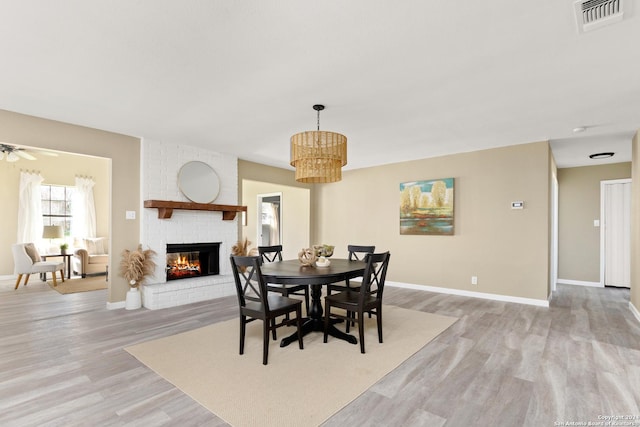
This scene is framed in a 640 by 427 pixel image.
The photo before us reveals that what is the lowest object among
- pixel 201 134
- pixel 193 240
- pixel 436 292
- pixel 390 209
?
pixel 436 292

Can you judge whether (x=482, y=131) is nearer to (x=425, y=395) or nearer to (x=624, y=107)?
(x=624, y=107)

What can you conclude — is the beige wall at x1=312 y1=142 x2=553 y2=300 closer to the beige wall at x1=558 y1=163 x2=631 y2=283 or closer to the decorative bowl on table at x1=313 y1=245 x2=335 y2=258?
the beige wall at x1=558 y1=163 x2=631 y2=283

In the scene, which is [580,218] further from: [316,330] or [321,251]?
[316,330]

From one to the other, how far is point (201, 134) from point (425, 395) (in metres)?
4.06

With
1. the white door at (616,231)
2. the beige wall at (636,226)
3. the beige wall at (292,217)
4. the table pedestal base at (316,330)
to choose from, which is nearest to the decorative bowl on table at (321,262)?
the table pedestal base at (316,330)

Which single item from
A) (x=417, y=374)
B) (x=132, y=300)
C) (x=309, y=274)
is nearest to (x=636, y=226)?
(x=417, y=374)

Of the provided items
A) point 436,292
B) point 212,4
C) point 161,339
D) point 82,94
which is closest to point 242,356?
point 161,339

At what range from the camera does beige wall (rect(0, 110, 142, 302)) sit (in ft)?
12.1

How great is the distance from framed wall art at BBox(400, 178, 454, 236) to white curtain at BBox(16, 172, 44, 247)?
7.91 meters

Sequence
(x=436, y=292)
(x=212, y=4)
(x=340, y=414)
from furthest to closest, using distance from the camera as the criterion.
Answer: (x=436, y=292) < (x=340, y=414) < (x=212, y=4)

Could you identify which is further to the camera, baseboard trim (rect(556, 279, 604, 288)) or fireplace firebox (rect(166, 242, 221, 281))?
baseboard trim (rect(556, 279, 604, 288))

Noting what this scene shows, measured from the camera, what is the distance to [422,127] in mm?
4047

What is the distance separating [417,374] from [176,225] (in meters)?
4.08

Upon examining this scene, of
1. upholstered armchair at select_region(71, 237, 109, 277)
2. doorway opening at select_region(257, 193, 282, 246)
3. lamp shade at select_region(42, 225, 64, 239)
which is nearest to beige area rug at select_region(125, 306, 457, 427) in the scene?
doorway opening at select_region(257, 193, 282, 246)
